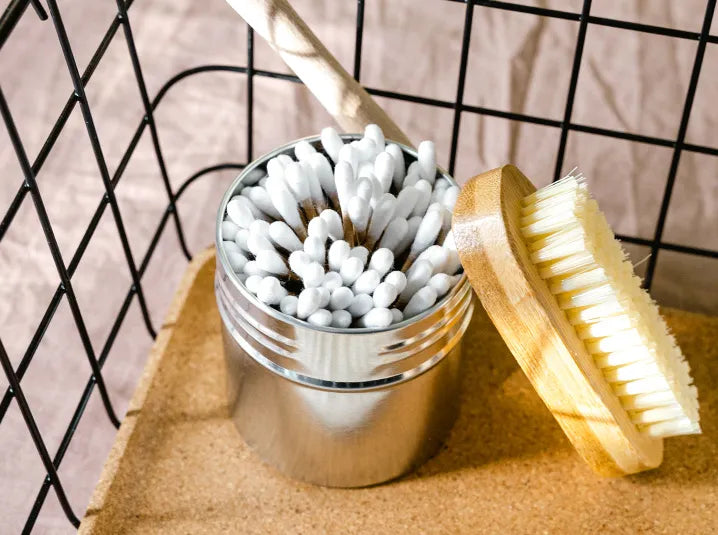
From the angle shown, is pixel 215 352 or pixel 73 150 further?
pixel 73 150

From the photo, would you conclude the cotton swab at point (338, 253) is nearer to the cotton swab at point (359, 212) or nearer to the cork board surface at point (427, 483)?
the cotton swab at point (359, 212)

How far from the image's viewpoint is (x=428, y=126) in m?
0.62

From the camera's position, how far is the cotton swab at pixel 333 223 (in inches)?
14.1

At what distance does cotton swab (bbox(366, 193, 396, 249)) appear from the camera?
37 cm

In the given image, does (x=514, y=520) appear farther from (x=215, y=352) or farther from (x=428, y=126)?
(x=428, y=126)

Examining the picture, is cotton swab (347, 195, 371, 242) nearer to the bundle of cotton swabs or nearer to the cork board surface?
the bundle of cotton swabs

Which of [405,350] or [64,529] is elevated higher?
[405,350]

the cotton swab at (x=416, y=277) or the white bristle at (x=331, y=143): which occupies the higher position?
the white bristle at (x=331, y=143)

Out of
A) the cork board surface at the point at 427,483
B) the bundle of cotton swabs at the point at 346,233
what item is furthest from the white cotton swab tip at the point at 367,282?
the cork board surface at the point at 427,483

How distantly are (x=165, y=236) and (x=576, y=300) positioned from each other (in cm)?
28

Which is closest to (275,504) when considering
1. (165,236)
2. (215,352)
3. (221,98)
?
(215,352)

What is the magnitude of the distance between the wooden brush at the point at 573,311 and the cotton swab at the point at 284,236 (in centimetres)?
6

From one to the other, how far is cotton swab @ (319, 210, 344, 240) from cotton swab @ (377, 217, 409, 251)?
0.7 inches

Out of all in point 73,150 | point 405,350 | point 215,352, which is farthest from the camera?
point 73,150
